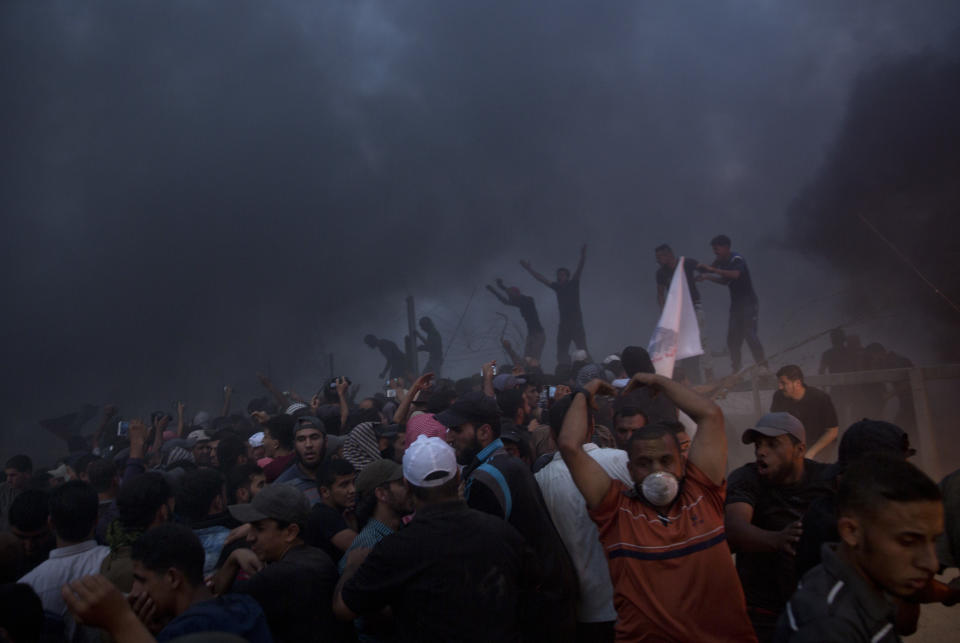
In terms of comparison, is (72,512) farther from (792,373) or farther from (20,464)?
(792,373)

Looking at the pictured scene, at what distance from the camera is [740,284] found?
28.1 ft

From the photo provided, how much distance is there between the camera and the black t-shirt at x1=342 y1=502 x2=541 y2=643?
2.26 m

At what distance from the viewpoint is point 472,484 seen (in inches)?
116

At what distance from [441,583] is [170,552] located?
3.72 ft

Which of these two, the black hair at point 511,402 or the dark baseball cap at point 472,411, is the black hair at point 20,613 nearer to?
the dark baseball cap at point 472,411

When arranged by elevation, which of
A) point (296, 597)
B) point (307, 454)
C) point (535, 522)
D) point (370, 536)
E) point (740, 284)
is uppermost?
point (740, 284)

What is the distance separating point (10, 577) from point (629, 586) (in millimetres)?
3156

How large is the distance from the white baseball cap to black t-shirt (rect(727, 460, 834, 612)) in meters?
1.48

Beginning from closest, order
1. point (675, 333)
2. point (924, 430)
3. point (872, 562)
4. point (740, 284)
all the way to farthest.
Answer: point (872, 562), point (675, 333), point (924, 430), point (740, 284)

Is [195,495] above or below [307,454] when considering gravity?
below

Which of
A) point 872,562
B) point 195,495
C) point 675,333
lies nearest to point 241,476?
point 195,495

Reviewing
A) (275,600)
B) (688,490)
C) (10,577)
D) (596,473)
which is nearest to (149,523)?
(10,577)

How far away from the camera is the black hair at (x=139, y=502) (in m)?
3.15

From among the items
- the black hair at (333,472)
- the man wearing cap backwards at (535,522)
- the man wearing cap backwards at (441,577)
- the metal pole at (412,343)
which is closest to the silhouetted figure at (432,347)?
the metal pole at (412,343)
